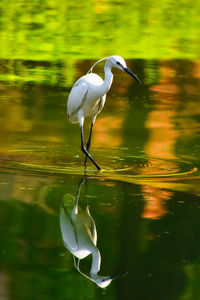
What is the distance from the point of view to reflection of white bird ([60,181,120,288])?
542 centimetres

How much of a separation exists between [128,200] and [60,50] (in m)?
9.42

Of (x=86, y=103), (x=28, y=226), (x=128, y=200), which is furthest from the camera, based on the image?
(x=86, y=103)

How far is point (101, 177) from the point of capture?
7.98 metres

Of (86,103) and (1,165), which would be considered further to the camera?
(86,103)

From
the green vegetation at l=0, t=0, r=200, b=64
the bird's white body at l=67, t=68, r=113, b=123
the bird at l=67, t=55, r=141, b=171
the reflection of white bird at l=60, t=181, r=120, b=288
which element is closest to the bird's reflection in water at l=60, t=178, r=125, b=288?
the reflection of white bird at l=60, t=181, r=120, b=288

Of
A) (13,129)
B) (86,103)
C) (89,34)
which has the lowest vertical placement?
(89,34)

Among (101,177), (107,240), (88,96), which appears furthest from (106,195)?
(88,96)

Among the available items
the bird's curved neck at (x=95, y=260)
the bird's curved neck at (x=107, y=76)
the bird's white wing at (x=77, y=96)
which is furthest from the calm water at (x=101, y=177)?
the bird's curved neck at (x=107, y=76)

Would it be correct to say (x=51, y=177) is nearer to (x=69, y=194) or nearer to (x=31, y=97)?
(x=69, y=194)

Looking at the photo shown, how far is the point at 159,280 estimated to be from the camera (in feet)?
17.4

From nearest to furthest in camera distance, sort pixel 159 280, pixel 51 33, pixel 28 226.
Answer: pixel 159 280 < pixel 28 226 < pixel 51 33

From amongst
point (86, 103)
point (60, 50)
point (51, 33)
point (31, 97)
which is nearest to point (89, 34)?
point (51, 33)

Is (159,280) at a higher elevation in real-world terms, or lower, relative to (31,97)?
higher

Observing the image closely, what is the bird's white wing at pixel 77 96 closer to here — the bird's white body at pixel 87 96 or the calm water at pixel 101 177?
the bird's white body at pixel 87 96
